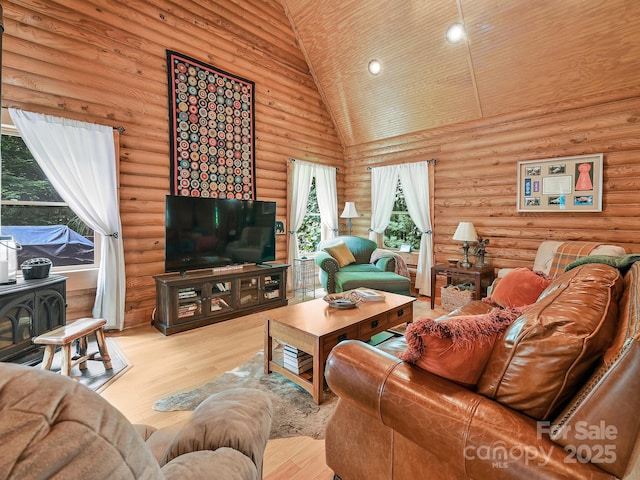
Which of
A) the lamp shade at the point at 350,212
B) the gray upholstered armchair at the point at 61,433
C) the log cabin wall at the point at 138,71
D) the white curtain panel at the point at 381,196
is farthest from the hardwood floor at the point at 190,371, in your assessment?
the white curtain panel at the point at 381,196

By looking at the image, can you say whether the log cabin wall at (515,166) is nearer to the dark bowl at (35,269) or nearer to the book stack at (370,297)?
the book stack at (370,297)

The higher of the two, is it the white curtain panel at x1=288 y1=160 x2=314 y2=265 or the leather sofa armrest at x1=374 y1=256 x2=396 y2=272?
the white curtain panel at x1=288 y1=160 x2=314 y2=265

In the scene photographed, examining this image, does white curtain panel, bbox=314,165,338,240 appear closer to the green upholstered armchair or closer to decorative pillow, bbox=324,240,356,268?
the green upholstered armchair

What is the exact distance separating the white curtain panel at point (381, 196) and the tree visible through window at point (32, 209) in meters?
4.17

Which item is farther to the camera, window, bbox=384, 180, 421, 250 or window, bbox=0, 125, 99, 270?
window, bbox=384, 180, 421, 250

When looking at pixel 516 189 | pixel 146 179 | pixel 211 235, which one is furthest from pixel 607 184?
pixel 146 179

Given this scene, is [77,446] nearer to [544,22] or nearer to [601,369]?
[601,369]

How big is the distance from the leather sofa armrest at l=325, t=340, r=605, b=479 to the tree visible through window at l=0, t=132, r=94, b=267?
3307 millimetres

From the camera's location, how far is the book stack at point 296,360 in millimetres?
2287

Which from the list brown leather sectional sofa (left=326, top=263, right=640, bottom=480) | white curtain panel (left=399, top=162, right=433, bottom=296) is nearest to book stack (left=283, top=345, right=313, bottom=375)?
brown leather sectional sofa (left=326, top=263, right=640, bottom=480)

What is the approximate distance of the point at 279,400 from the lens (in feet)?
7.03

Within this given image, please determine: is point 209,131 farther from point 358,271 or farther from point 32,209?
point 358,271

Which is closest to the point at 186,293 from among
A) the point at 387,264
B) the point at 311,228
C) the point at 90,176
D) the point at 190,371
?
the point at 190,371

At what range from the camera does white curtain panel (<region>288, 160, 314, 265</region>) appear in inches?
202
